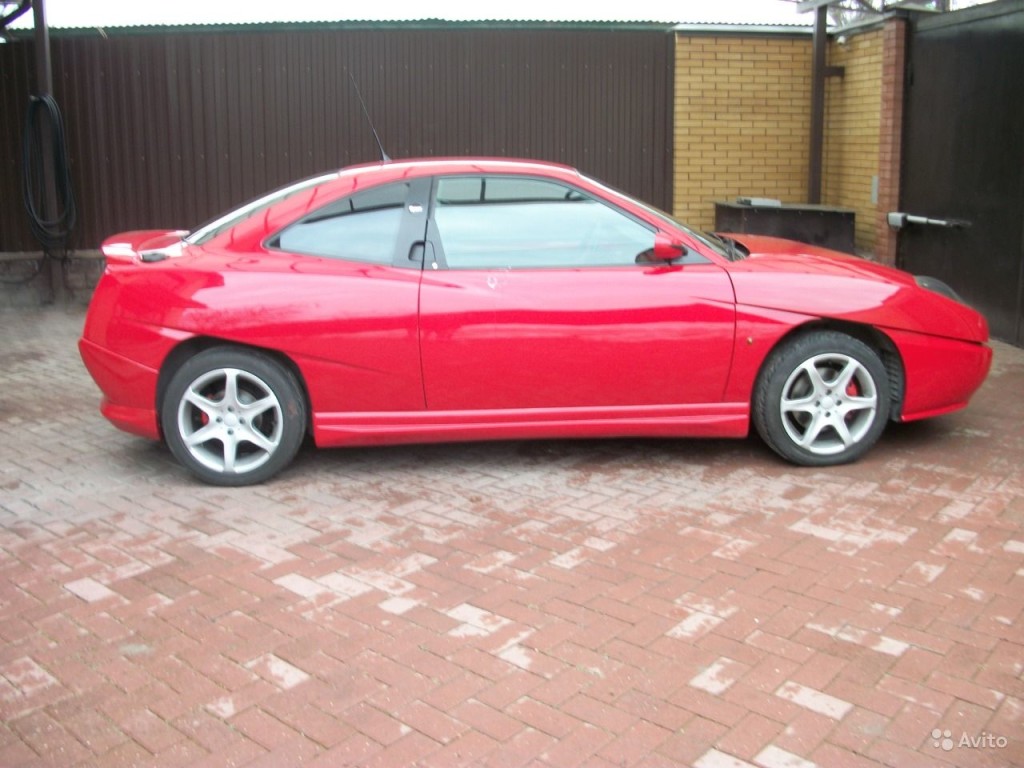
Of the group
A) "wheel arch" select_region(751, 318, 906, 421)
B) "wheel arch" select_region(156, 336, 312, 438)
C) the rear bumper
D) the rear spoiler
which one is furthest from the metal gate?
the rear bumper

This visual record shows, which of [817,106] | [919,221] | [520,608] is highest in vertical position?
[817,106]

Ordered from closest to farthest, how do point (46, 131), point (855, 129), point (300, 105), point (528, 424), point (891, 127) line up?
1. point (528, 424)
2. point (891, 127)
3. point (46, 131)
4. point (300, 105)
5. point (855, 129)

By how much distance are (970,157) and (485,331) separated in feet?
17.5

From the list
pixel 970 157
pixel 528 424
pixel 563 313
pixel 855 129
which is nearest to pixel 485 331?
pixel 563 313

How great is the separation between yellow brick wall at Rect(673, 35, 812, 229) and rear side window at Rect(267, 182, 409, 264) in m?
6.78

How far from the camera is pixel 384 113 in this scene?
11.5 meters

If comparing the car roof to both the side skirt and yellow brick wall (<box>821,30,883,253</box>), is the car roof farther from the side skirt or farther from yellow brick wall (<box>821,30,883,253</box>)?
yellow brick wall (<box>821,30,883,253</box>)

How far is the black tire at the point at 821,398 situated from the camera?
5.75 m

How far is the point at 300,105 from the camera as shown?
37.1 ft

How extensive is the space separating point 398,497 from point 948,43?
6.60m

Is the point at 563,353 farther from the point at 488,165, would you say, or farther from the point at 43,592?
the point at 43,592

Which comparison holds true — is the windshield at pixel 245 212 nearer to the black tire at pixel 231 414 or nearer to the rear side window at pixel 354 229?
the rear side window at pixel 354 229

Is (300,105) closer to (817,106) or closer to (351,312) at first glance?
(817,106)

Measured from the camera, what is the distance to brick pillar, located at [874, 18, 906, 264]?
10211 millimetres
